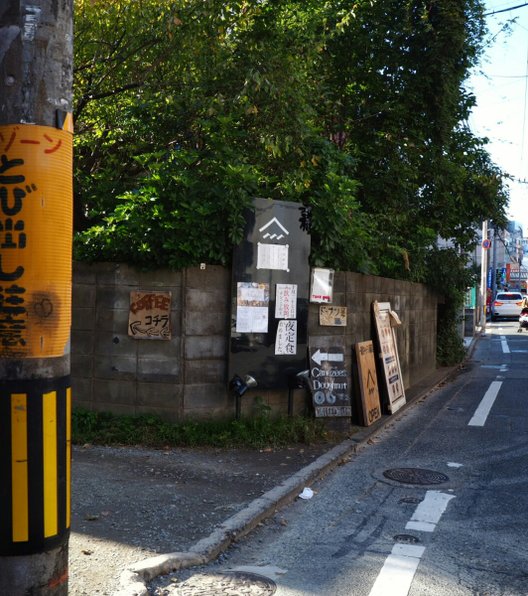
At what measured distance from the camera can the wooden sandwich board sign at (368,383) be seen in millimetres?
9711

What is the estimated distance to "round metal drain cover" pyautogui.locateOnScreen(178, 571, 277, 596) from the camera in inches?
172

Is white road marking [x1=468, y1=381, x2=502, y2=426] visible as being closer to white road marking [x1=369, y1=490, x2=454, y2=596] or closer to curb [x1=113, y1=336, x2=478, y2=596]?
curb [x1=113, y1=336, x2=478, y2=596]

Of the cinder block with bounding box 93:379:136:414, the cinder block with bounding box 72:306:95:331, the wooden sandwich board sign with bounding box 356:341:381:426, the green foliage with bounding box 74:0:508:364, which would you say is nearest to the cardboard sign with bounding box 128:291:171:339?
the green foliage with bounding box 74:0:508:364

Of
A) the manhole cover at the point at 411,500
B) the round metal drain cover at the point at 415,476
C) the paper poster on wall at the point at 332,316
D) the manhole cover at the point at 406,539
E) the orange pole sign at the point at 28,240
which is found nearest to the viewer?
the orange pole sign at the point at 28,240

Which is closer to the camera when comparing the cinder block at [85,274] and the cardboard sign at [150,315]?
the cardboard sign at [150,315]

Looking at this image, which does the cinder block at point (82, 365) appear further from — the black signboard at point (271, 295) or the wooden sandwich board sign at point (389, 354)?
the wooden sandwich board sign at point (389, 354)

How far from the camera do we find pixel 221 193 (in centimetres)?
814

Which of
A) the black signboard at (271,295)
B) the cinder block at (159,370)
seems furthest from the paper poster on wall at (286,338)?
the cinder block at (159,370)

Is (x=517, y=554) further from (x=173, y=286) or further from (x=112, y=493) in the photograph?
(x=173, y=286)

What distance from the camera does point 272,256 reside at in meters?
8.54

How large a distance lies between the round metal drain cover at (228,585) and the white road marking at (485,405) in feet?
22.5

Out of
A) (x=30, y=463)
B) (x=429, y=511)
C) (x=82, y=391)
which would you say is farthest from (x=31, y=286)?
(x=82, y=391)

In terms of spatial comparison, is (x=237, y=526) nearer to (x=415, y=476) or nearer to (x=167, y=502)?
(x=167, y=502)

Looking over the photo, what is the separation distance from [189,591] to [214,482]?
2271mm
